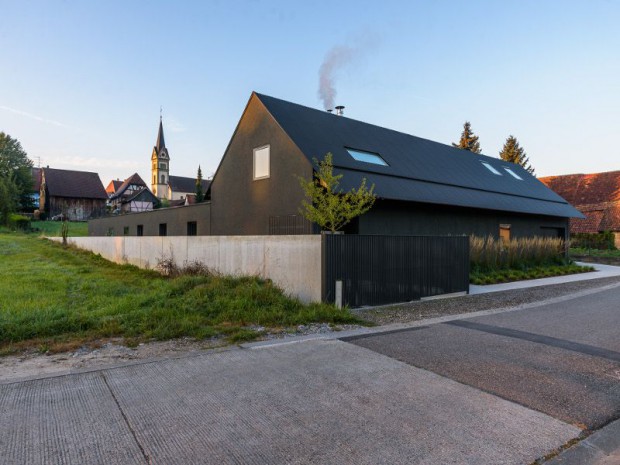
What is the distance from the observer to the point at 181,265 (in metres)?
12.2

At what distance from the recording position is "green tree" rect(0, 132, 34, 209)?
51.3 m

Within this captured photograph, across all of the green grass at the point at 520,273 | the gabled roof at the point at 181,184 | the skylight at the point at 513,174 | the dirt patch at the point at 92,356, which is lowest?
the green grass at the point at 520,273

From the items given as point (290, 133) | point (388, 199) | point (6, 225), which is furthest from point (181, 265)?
point (6, 225)

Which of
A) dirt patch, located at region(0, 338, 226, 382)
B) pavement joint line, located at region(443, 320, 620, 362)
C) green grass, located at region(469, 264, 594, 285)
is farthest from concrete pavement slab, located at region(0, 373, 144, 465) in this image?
green grass, located at region(469, 264, 594, 285)

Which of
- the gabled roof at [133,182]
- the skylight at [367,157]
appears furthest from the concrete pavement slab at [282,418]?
the gabled roof at [133,182]

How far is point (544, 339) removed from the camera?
588cm

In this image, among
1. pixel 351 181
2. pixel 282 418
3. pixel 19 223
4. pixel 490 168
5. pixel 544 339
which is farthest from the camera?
pixel 19 223

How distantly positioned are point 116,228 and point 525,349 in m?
25.1

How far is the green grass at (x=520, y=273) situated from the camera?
13.0 metres

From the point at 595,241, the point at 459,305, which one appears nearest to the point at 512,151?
the point at 595,241

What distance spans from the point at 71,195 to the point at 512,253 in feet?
188

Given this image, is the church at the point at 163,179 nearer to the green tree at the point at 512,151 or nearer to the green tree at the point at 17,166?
the green tree at the point at 17,166

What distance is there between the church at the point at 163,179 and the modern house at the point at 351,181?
204ft

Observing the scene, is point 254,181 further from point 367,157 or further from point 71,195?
point 71,195
